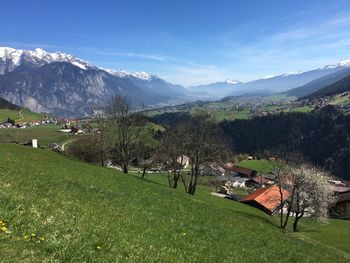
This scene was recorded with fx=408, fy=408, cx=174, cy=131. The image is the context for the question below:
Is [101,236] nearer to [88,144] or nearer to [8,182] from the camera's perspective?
[8,182]

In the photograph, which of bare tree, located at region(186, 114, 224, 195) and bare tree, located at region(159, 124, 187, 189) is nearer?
bare tree, located at region(186, 114, 224, 195)

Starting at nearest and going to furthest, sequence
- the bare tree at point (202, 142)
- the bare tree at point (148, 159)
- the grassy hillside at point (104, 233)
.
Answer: the grassy hillside at point (104, 233) → the bare tree at point (202, 142) → the bare tree at point (148, 159)

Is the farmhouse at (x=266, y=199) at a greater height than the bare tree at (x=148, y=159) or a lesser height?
lesser

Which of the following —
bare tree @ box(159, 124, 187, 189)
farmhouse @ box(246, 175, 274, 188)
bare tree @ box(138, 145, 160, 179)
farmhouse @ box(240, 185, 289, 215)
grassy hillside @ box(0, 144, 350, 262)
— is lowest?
farmhouse @ box(246, 175, 274, 188)

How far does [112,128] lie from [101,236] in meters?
68.6

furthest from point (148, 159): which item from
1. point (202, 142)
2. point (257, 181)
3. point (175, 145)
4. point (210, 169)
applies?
point (257, 181)

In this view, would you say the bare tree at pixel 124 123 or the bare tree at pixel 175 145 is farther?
the bare tree at pixel 175 145

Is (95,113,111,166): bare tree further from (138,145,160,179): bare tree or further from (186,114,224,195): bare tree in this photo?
(186,114,224,195): bare tree

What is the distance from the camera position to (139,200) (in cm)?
2823

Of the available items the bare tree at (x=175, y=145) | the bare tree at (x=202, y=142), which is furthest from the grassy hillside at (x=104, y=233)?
the bare tree at (x=175, y=145)

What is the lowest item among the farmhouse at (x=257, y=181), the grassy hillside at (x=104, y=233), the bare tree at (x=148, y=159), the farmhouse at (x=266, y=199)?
the farmhouse at (x=257, y=181)

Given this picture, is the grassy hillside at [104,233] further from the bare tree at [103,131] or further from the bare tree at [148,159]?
the bare tree at [103,131]

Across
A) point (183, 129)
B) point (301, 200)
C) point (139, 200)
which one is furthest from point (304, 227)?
point (139, 200)

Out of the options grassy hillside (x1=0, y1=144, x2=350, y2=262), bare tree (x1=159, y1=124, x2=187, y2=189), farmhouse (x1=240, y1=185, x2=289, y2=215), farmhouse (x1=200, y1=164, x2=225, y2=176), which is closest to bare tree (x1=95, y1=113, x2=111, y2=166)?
bare tree (x1=159, y1=124, x2=187, y2=189)
